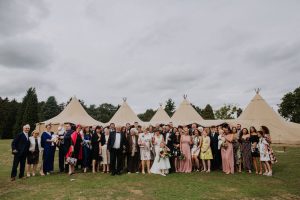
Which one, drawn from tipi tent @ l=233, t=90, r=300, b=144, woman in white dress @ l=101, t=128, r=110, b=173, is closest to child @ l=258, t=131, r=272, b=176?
woman in white dress @ l=101, t=128, r=110, b=173

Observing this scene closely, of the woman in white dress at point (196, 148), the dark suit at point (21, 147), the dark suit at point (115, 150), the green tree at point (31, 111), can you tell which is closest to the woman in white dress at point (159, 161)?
the woman in white dress at point (196, 148)

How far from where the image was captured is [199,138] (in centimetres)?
1023

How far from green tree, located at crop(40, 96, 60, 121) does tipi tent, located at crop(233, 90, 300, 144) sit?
189ft

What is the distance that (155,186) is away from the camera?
7.47 metres

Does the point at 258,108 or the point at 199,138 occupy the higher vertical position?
the point at 258,108

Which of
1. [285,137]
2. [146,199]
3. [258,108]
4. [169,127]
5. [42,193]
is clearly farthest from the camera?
[258,108]

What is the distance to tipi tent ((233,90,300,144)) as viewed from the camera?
82.1 ft

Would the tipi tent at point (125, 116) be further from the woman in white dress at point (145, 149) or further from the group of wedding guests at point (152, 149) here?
the woman in white dress at point (145, 149)

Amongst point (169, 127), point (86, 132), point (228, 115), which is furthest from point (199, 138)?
point (228, 115)

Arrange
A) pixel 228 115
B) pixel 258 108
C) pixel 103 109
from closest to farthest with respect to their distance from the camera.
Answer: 1. pixel 258 108
2. pixel 228 115
3. pixel 103 109

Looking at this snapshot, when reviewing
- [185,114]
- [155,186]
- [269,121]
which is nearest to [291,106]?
[269,121]

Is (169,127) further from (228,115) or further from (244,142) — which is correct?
(228,115)

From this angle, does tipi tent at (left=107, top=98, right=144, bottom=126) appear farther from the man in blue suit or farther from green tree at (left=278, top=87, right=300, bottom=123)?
green tree at (left=278, top=87, right=300, bottom=123)

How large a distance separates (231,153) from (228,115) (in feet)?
153
